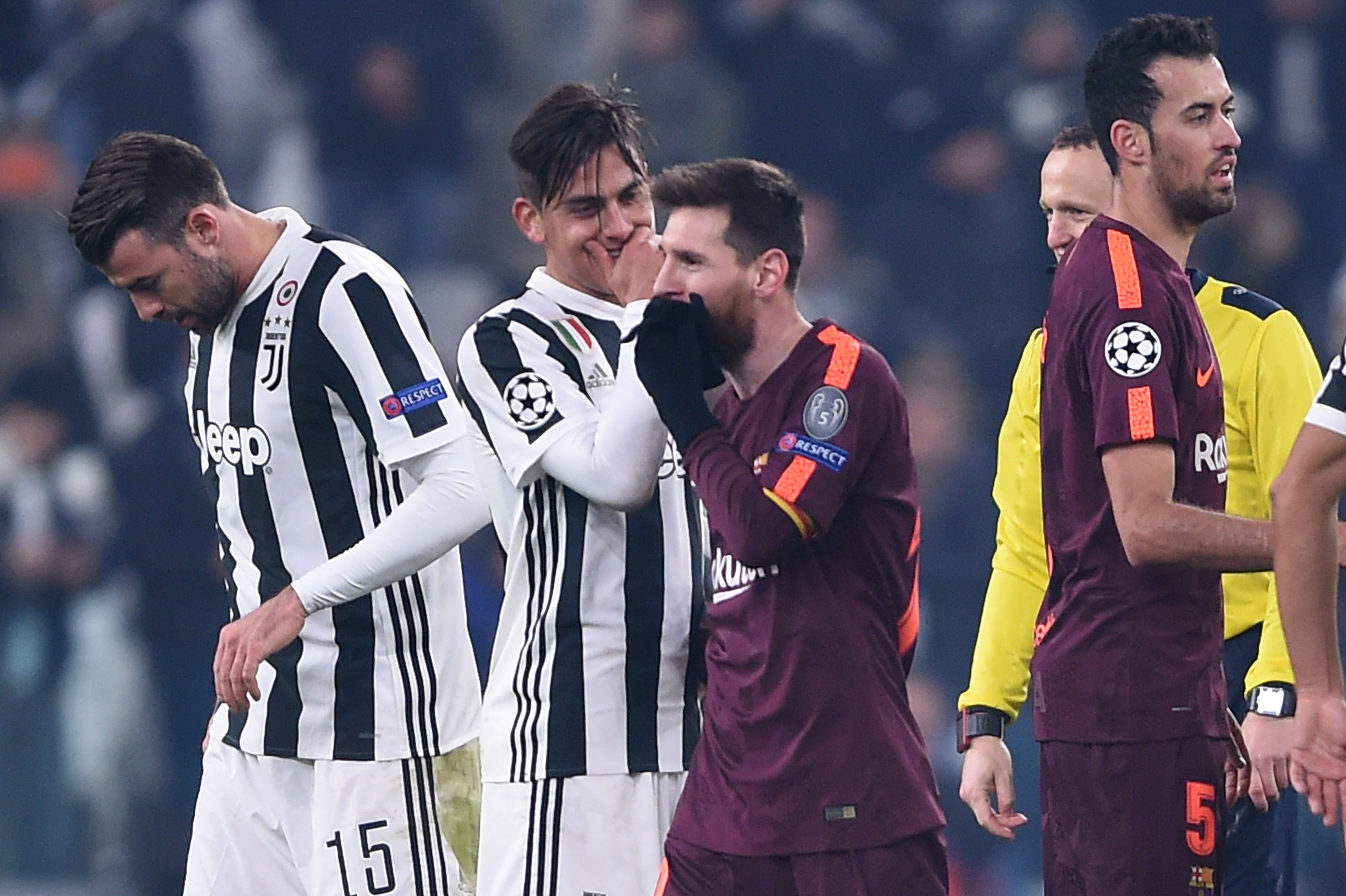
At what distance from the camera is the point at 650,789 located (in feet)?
11.7

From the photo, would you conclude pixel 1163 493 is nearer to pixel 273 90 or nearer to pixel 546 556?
pixel 546 556

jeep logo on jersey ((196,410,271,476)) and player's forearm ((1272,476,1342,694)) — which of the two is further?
jeep logo on jersey ((196,410,271,476))

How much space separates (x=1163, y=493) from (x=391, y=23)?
6.06m

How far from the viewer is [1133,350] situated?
3.18m

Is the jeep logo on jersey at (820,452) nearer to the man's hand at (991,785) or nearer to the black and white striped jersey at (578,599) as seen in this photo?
the black and white striped jersey at (578,599)

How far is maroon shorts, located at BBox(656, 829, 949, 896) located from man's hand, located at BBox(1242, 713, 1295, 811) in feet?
1.92

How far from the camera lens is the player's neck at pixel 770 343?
3.28 m

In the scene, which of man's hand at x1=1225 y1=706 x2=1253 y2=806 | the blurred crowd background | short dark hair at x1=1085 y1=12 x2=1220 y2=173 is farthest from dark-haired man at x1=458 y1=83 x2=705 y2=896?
the blurred crowd background

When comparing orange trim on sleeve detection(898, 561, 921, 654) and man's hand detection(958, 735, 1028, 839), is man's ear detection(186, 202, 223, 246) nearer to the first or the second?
orange trim on sleeve detection(898, 561, 921, 654)

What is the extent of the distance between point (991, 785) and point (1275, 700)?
0.52 metres

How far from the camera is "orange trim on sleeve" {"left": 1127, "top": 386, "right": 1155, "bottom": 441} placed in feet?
10.3

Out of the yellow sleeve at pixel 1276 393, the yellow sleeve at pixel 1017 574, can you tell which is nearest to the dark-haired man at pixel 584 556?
the yellow sleeve at pixel 1017 574

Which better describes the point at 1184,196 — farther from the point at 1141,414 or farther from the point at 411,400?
the point at 411,400

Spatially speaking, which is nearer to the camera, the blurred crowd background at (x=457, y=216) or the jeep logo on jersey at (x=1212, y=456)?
the jeep logo on jersey at (x=1212, y=456)
